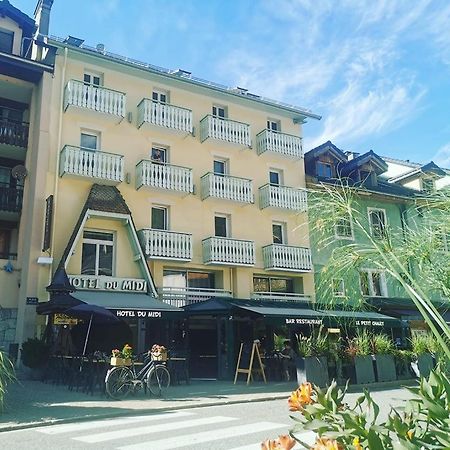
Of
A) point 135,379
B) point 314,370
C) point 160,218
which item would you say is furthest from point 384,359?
point 160,218

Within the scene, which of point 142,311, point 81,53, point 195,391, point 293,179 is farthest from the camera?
point 293,179

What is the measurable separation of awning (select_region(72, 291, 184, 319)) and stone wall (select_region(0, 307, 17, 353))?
264cm

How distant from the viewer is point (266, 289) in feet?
74.4

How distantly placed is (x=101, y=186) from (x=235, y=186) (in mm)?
6088

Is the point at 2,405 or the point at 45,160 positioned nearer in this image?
the point at 2,405

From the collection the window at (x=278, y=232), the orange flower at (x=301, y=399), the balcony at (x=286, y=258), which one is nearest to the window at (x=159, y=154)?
the balcony at (x=286, y=258)

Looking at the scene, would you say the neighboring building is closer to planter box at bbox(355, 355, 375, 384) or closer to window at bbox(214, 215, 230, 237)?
window at bbox(214, 215, 230, 237)

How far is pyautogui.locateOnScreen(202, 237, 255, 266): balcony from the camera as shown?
20.5m

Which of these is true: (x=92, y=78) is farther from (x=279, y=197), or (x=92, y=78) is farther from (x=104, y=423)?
(x=104, y=423)

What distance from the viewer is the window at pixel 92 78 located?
20672mm

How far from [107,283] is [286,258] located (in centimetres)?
835

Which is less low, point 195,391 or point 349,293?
point 349,293

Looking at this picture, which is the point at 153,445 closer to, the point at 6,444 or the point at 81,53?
the point at 6,444

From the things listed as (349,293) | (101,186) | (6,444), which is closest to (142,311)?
(101,186)
